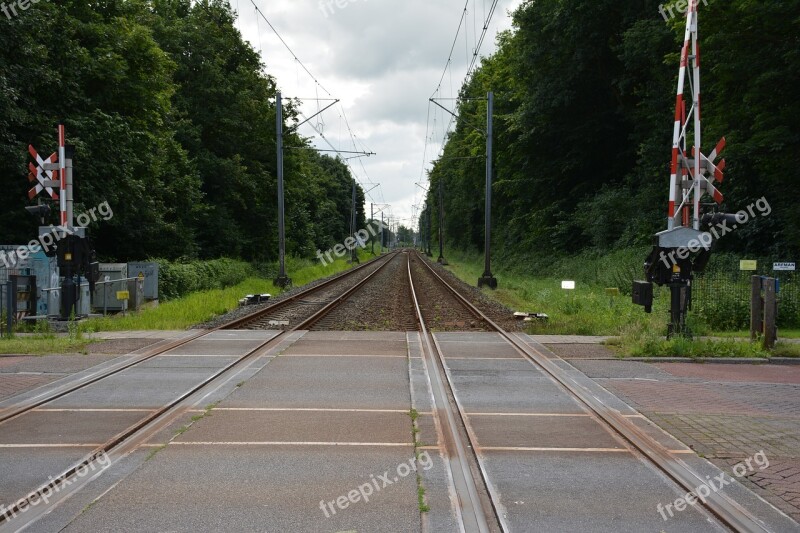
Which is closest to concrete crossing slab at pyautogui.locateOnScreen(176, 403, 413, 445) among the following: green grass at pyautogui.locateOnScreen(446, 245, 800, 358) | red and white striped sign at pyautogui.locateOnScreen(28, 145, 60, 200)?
green grass at pyautogui.locateOnScreen(446, 245, 800, 358)

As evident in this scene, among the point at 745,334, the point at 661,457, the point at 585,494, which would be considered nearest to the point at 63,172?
the point at 585,494

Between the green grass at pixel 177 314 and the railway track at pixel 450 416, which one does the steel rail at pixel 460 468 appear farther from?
the green grass at pixel 177 314

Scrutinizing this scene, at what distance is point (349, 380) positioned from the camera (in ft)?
30.8

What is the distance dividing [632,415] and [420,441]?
268 cm

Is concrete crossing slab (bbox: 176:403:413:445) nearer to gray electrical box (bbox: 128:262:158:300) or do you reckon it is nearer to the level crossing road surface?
the level crossing road surface

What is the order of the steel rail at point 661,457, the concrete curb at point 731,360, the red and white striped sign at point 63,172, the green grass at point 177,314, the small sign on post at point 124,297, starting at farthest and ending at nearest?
the small sign on post at point 124,297 → the green grass at point 177,314 → the red and white striped sign at point 63,172 → the concrete curb at point 731,360 → the steel rail at point 661,457

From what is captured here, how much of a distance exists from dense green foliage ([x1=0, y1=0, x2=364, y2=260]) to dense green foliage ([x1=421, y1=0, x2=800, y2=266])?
47.9ft

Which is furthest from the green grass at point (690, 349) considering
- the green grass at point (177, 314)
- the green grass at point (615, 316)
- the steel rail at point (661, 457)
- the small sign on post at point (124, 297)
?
the small sign on post at point (124, 297)

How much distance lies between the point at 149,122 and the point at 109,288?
473 inches

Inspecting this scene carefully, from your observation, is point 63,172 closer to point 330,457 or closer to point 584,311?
point 330,457

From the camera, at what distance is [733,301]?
1510 centimetres

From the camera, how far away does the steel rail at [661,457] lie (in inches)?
181

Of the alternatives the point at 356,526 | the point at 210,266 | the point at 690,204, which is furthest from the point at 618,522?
the point at 210,266

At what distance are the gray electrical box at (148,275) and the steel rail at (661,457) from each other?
15729 millimetres
